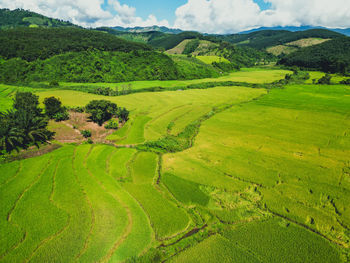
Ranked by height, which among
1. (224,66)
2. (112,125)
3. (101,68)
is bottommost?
(112,125)

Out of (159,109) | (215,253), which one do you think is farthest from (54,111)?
(215,253)

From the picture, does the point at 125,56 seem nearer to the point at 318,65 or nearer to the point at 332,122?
the point at 332,122

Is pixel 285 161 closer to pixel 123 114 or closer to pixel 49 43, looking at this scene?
pixel 123 114

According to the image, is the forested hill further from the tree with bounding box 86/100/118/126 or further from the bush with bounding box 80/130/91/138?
the bush with bounding box 80/130/91/138

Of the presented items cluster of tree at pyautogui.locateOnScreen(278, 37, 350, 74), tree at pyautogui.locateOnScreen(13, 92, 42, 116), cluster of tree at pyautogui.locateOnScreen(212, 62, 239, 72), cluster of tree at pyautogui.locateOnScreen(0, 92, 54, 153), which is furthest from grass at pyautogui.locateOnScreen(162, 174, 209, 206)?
cluster of tree at pyautogui.locateOnScreen(278, 37, 350, 74)

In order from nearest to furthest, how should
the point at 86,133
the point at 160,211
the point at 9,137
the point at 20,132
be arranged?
the point at 160,211 < the point at 9,137 < the point at 20,132 < the point at 86,133

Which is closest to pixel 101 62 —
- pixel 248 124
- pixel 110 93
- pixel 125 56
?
pixel 125 56

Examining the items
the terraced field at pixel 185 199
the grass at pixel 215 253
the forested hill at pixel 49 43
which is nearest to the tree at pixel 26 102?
the terraced field at pixel 185 199

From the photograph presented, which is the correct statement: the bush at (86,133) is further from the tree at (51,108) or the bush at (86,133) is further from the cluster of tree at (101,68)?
the cluster of tree at (101,68)
